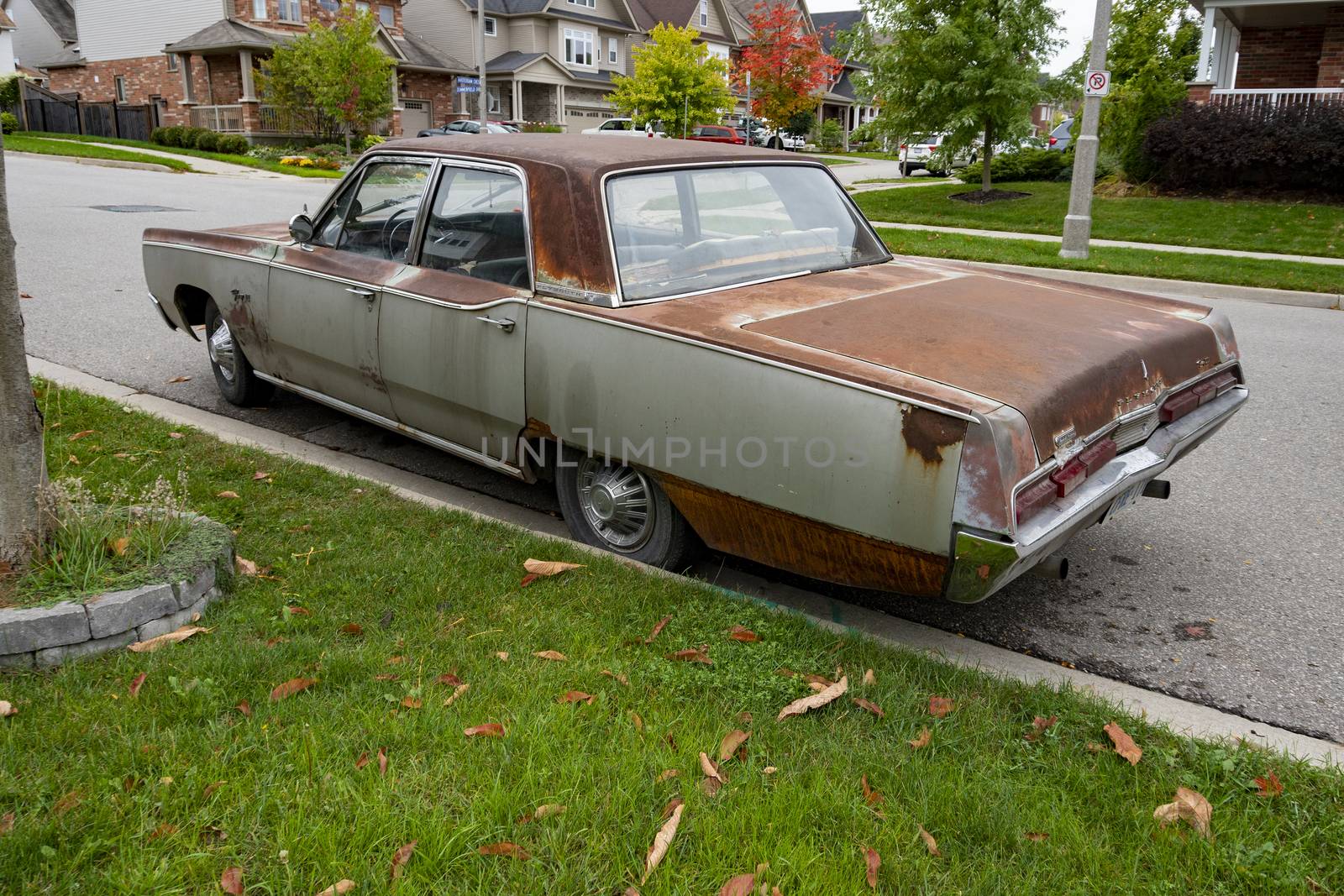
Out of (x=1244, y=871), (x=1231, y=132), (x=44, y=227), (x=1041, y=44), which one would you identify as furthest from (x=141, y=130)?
(x=1244, y=871)

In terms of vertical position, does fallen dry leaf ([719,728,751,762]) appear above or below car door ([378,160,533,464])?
below

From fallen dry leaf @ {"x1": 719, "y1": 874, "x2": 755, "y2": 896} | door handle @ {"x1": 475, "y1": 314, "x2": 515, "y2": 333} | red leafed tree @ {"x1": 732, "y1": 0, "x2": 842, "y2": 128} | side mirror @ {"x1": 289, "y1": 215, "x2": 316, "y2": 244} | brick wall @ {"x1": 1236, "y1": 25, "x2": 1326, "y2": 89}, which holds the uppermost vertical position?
red leafed tree @ {"x1": 732, "y1": 0, "x2": 842, "y2": 128}

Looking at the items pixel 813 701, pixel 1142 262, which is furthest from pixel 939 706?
pixel 1142 262

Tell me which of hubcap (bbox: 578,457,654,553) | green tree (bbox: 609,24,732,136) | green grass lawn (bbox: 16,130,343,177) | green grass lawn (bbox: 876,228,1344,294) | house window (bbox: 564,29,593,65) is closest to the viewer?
hubcap (bbox: 578,457,654,553)

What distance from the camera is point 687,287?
4.24 m

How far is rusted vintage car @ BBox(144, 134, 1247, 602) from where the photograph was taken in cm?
323

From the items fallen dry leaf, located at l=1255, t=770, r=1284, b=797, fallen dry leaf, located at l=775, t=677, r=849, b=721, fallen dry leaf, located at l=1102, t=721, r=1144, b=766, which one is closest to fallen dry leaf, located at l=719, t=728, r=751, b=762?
fallen dry leaf, located at l=775, t=677, r=849, b=721

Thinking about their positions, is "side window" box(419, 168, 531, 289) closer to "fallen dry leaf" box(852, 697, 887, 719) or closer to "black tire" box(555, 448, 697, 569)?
"black tire" box(555, 448, 697, 569)

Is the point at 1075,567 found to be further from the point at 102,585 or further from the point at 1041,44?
the point at 1041,44

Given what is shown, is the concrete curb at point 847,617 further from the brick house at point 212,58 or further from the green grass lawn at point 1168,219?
the brick house at point 212,58

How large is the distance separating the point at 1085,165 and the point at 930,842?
1261cm

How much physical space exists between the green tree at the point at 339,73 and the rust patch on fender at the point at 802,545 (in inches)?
1387

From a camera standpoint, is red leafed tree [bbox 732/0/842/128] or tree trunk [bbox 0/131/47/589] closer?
tree trunk [bbox 0/131/47/589]

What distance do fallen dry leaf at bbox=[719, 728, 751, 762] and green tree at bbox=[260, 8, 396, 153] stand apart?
3625 centimetres
